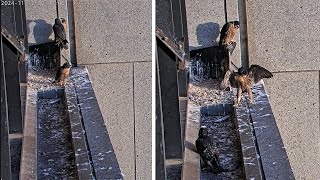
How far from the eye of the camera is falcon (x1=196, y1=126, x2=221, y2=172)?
2877 mm

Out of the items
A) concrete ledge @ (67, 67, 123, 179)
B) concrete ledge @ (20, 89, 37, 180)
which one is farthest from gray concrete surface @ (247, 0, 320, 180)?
concrete ledge @ (20, 89, 37, 180)

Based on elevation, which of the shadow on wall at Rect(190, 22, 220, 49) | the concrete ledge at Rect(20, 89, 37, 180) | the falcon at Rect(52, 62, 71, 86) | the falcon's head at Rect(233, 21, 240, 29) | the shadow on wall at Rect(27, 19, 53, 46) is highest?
the shadow on wall at Rect(27, 19, 53, 46)

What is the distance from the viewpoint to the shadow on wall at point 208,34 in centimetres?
402

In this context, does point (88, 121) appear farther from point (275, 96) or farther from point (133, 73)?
point (275, 96)

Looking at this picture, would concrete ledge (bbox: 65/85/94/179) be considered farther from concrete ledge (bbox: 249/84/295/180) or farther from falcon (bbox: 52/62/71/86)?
concrete ledge (bbox: 249/84/295/180)

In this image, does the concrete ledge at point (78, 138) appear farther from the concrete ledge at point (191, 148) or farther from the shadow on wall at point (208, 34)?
the shadow on wall at point (208, 34)

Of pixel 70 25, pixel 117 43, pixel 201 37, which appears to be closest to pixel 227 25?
pixel 201 37

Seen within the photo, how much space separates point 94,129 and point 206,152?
1.83 feet

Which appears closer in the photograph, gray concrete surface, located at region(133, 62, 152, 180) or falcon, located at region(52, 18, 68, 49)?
falcon, located at region(52, 18, 68, 49)

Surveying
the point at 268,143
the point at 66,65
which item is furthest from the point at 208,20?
the point at 66,65

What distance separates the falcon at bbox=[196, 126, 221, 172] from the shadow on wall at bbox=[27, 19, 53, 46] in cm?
65

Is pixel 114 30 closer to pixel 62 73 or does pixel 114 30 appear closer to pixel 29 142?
pixel 62 73

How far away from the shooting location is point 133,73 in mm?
3719

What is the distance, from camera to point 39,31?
2.87m
